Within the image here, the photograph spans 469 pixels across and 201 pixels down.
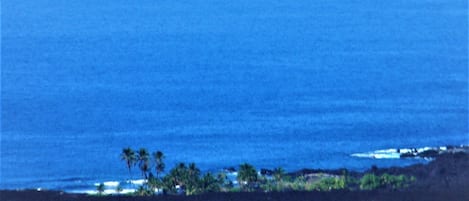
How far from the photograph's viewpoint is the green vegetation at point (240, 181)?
20453mm

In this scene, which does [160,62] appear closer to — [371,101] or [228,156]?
[371,101]

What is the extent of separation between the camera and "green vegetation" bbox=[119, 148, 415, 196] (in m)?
20.5

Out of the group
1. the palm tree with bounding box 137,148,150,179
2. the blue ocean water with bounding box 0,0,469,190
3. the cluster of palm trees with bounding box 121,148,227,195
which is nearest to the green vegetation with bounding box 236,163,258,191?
the cluster of palm trees with bounding box 121,148,227,195

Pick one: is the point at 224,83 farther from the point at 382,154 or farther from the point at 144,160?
the point at 144,160

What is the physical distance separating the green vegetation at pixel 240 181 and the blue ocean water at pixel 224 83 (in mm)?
5285

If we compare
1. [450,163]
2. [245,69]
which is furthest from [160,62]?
[450,163]

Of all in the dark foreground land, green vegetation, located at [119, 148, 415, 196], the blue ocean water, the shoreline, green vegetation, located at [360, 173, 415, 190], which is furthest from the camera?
the blue ocean water

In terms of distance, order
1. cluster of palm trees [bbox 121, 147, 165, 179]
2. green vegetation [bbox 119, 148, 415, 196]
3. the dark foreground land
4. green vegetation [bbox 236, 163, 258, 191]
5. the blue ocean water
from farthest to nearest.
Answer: the blue ocean water < cluster of palm trees [bbox 121, 147, 165, 179] < green vegetation [bbox 236, 163, 258, 191] < green vegetation [bbox 119, 148, 415, 196] < the dark foreground land

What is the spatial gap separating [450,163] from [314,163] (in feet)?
27.6

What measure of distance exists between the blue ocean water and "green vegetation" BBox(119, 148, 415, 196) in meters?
5.28

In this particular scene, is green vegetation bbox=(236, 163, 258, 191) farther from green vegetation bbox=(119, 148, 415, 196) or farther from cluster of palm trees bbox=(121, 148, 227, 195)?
cluster of palm trees bbox=(121, 148, 227, 195)

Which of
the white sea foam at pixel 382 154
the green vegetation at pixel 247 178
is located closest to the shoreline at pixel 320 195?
the green vegetation at pixel 247 178

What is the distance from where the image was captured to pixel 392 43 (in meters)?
62.4

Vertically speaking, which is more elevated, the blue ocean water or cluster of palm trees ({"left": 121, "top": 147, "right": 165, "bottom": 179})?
the blue ocean water
